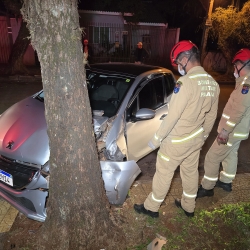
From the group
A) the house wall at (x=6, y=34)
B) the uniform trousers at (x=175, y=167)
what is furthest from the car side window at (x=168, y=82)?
the house wall at (x=6, y=34)

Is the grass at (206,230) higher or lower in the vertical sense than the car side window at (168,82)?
lower

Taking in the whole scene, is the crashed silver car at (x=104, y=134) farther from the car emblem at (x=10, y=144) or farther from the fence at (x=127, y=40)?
the fence at (x=127, y=40)

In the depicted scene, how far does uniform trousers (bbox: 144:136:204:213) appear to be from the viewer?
264 cm

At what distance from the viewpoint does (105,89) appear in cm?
405

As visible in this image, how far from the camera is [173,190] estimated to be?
357cm

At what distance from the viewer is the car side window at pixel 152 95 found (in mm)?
3816

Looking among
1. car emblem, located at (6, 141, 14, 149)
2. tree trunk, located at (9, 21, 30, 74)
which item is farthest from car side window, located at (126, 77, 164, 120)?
tree trunk, located at (9, 21, 30, 74)

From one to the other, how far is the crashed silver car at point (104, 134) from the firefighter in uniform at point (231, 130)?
96cm

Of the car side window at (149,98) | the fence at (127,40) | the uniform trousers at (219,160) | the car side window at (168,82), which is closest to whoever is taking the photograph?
the uniform trousers at (219,160)

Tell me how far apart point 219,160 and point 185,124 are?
1171 mm

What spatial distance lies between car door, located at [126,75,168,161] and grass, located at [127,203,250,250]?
3.31 feet

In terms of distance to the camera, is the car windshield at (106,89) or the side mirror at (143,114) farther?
the car windshield at (106,89)

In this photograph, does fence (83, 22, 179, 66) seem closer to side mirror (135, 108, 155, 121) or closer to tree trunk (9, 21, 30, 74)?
tree trunk (9, 21, 30, 74)

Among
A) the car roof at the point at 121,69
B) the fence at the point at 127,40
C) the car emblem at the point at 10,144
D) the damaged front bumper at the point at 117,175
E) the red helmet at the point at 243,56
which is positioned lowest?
the fence at the point at 127,40
